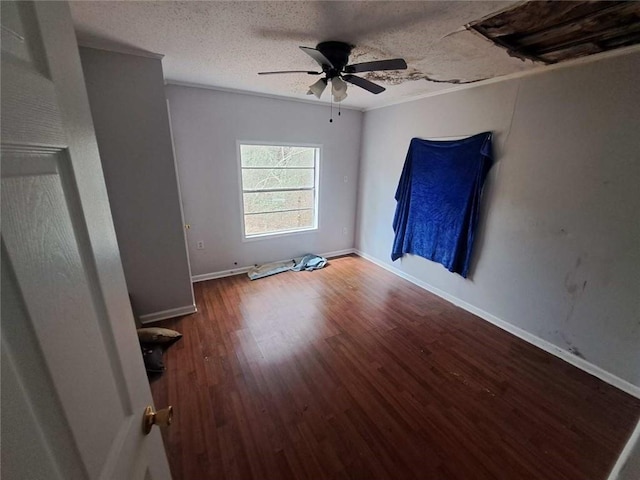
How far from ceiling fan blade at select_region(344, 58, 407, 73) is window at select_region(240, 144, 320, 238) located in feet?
6.48

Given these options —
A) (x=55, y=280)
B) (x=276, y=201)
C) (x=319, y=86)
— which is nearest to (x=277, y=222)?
(x=276, y=201)

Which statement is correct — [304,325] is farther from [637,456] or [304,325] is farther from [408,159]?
[408,159]

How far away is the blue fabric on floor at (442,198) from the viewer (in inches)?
104

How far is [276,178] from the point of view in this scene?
3.75m

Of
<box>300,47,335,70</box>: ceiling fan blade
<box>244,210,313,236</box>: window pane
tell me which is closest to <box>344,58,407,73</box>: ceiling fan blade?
<box>300,47,335,70</box>: ceiling fan blade

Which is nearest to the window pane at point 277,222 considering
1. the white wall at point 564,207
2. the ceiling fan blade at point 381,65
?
the white wall at point 564,207

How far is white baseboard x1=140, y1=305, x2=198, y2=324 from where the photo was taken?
8.38 ft

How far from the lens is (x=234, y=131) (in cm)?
320

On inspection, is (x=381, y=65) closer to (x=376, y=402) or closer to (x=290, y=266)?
(x=376, y=402)

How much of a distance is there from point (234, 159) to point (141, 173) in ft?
4.04

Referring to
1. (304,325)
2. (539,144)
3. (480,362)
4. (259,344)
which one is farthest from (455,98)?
(259,344)

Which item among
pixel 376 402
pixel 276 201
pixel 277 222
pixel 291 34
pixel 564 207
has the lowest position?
pixel 376 402

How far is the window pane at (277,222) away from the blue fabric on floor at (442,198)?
4.80 feet

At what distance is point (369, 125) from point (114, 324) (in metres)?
4.09
